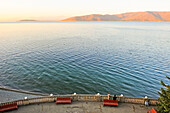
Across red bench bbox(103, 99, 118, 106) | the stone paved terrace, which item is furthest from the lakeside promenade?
red bench bbox(103, 99, 118, 106)

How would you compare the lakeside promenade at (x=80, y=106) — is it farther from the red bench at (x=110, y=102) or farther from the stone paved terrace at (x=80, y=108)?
the red bench at (x=110, y=102)

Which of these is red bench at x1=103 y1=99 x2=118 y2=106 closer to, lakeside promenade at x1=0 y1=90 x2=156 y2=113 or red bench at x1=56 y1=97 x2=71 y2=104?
lakeside promenade at x1=0 y1=90 x2=156 y2=113

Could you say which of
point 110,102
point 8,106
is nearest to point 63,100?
point 110,102

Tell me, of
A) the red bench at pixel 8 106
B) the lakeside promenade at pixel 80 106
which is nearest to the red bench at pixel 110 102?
the lakeside promenade at pixel 80 106

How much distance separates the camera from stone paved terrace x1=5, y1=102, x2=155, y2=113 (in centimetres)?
2005

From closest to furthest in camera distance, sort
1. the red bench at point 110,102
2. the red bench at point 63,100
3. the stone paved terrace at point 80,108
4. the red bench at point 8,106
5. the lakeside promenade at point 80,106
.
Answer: the red bench at point 8,106
the stone paved terrace at point 80,108
the lakeside promenade at point 80,106
the red bench at point 110,102
the red bench at point 63,100

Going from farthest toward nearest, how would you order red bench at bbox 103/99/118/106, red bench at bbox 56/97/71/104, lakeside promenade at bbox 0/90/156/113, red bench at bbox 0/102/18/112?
red bench at bbox 56/97/71/104 → red bench at bbox 103/99/118/106 → lakeside promenade at bbox 0/90/156/113 → red bench at bbox 0/102/18/112

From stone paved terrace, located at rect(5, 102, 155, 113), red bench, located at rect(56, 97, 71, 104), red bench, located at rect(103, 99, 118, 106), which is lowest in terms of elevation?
stone paved terrace, located at rect(5, 102, 155, 113)

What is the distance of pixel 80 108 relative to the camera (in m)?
20.7

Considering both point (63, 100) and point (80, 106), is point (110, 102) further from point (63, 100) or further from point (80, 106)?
point (63, 100)

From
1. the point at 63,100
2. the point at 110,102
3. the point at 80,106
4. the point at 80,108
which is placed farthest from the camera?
the point at 63,100

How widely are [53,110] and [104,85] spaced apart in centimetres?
1911

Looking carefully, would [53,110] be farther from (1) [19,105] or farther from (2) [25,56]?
(2) [25,56]

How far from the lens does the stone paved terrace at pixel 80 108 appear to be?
789 inches
